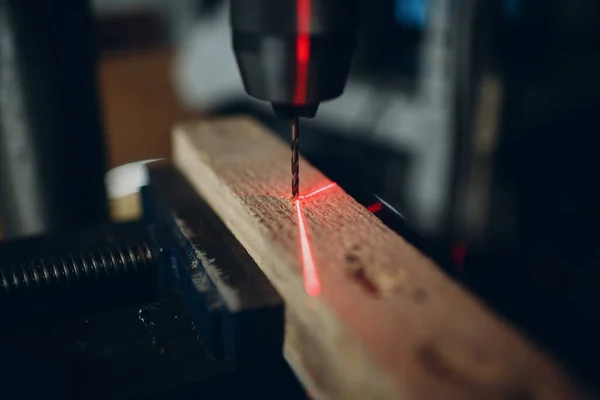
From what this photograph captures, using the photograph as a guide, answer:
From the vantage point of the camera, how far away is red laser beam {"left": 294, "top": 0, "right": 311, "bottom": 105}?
1.97ft

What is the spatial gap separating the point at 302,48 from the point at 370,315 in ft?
0.98

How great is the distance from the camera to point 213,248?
0.76 m

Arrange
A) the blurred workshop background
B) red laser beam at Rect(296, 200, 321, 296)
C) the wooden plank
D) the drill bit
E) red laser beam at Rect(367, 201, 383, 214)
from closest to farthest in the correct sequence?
the wooden plank, red laser beam at Rect(296, 200, 321, 296), the drill bit, red laser beam at Rect(367, 201, 383, 214), the blurred workshop background

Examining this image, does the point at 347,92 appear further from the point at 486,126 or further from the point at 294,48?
the point at 294,48

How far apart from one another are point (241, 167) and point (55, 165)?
38cm

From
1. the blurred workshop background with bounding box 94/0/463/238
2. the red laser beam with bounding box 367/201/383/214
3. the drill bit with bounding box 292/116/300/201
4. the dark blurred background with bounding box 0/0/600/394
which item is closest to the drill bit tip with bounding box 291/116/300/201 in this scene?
the drill bit with bounding box 292/116/300/201

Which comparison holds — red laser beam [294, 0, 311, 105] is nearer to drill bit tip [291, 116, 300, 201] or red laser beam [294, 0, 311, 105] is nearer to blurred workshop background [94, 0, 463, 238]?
drill bit tip [291, 116, 300, 201]

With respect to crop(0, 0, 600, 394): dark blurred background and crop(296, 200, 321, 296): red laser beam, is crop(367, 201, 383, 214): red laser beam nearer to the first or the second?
crop(296, 200, 321, 296): red laser beam

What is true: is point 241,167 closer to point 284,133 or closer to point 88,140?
point 88,140

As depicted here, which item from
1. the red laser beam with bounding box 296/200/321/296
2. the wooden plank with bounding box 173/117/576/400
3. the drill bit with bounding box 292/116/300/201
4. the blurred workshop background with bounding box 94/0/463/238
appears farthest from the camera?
the blurred workshop background with bounding box 94/0/463/238

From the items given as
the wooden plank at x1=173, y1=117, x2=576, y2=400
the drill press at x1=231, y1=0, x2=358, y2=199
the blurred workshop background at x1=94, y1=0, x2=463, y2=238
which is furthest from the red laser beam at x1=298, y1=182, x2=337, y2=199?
the blurred workshop background at x1=94, y1=0, x2=463, y2=238

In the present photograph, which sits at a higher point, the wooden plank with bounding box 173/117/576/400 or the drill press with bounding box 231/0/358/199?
the drill press with bounding box 231/0/358/199

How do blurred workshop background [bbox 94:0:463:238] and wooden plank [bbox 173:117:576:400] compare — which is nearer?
wooden plank [bbox 173:117:576:400]

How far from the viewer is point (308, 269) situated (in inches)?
24.0
